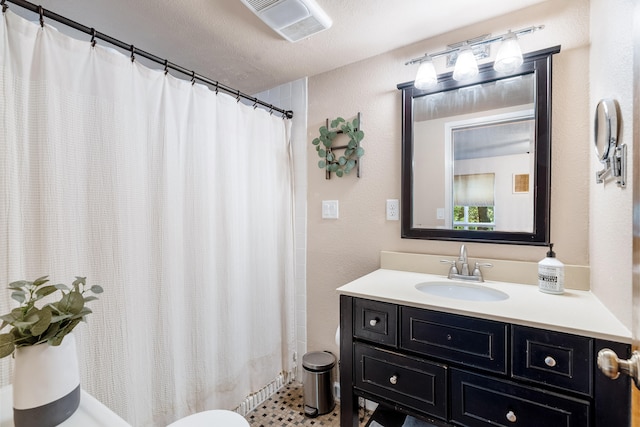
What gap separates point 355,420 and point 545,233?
1272mm

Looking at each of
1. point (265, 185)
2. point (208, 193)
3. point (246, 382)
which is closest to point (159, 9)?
point (208, 193)

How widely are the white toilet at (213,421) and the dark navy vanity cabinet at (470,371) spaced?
1.78 ft

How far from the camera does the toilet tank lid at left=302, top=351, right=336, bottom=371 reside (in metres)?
1.83

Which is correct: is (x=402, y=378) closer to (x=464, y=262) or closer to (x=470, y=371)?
(x=470, y=371)

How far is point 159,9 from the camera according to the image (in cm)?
139

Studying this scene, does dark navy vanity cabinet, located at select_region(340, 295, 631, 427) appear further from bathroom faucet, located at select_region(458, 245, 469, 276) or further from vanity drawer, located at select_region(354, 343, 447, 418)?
bathroom faucet, located at select_region(458, 245, 469, 276)

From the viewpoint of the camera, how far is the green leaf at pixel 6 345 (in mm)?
630

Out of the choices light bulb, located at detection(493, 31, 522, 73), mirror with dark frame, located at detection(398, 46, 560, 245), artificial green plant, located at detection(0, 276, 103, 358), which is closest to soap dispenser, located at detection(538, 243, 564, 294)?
mirror with dark frame, located at detection(398, 46, 560, 245)

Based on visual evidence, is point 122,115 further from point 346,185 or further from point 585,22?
point 585,22

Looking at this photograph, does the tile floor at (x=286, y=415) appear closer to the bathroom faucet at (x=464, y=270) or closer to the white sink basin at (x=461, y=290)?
the white sink basin at (x=461, y=290)

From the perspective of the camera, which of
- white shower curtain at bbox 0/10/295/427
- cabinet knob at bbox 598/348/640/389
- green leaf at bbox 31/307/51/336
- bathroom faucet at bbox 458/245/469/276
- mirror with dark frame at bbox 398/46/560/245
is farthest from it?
bathroom faucet at bbox 458/245/469/276

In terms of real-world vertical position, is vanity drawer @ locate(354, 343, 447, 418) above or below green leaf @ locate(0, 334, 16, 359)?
below

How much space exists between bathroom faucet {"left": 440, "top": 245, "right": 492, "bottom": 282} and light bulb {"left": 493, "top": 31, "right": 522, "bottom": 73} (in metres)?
0.89

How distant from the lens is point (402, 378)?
49.8 inches
